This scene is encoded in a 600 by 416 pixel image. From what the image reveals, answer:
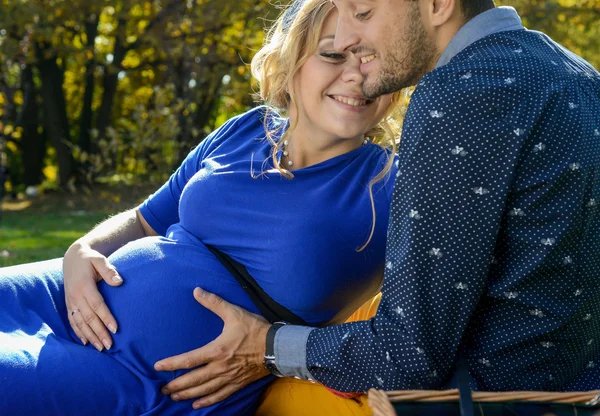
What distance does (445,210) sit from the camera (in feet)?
6.73

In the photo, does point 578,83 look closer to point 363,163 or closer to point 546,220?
point 546,220

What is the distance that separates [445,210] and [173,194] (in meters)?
1.70

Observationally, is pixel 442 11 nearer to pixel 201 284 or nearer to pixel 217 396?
pixel 201 284

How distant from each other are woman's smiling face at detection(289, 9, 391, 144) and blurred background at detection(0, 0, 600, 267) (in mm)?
6198

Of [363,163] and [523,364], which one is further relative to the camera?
[363,163]

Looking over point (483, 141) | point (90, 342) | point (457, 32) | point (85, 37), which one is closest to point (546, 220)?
point (483, 141)

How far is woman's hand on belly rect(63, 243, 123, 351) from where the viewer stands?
282 cm

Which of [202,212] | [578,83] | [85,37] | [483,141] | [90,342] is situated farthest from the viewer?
[85,37]

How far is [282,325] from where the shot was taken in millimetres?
2654

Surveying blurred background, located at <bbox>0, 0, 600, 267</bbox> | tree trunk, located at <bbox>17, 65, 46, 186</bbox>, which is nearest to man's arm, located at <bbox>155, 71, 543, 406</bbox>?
blurred background, located at <bbox>0, 0, 600, 267</bbox>

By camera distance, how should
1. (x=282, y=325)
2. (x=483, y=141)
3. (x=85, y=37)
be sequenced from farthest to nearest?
(x=85, y=37)
(x=282, y=325)
(x=483, y=141)

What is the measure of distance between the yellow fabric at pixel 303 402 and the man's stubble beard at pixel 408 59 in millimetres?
950

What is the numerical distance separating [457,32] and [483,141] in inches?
15.3

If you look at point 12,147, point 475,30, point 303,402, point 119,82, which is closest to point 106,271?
point 303,402
